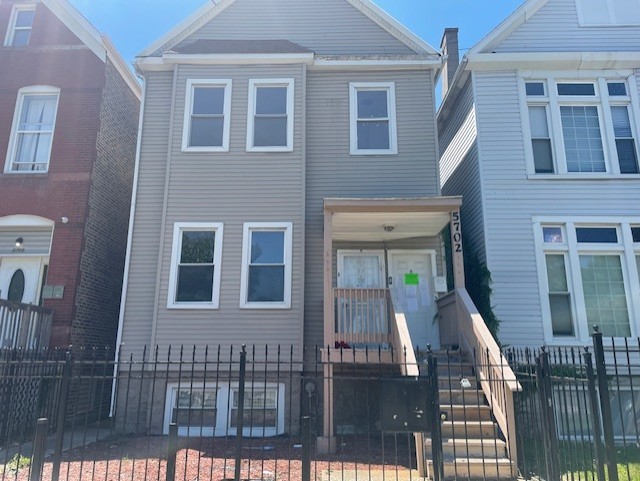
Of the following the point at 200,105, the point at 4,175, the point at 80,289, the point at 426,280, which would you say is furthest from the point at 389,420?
the point at 4,175

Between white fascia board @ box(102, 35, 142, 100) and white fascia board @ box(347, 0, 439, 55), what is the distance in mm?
5759

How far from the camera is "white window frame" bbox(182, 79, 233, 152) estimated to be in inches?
435

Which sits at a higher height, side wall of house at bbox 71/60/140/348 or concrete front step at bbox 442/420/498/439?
side wall of house at bbox 71/60/140/348

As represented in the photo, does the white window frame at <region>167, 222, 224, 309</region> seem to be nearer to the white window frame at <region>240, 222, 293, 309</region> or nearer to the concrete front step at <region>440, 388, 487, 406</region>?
the white window frame at <region>240, 222, 293, 309</region>

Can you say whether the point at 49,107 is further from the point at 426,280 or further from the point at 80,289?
the point at 426,280

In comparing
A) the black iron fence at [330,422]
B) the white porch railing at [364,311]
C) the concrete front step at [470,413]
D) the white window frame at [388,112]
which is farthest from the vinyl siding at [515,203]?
the concrete front step at [470,413]

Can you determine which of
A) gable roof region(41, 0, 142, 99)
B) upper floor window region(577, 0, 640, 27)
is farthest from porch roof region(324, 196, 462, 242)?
gable roof region(41, 0, 142, 99)

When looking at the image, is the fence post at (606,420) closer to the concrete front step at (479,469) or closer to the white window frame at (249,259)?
the concrete front step at (479,469)

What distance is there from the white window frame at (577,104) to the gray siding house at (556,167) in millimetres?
22

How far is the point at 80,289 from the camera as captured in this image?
10.6 m

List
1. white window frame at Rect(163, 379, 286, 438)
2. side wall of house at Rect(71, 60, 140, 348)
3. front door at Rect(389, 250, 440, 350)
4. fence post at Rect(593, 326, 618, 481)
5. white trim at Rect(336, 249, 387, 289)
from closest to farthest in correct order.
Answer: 1. fence post at Rect(593, 326, 618, 481)
2. white window frame at Rect(163, 379, 286, 438)
3. front door at Rect(389, 250, 440, 350)
4. white trim at Rect(336, 249, 387, 289)
5. side wall of house at Rect(71, 60, 140, 348)

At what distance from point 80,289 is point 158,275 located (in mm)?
1812

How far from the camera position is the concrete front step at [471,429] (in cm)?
A: 703

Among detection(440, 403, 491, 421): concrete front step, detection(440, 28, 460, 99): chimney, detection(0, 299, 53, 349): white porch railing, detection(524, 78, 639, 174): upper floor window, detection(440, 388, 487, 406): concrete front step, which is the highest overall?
detection(440, 28, 460, 99): chimney
